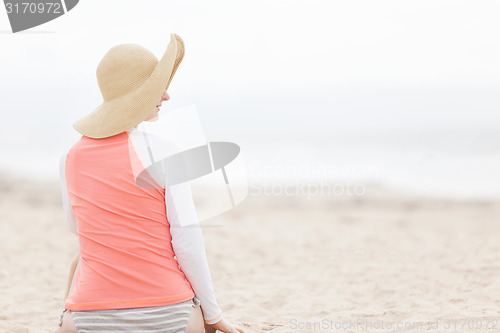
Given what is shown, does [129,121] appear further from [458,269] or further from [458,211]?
[458,211]

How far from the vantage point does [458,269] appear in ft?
15.4

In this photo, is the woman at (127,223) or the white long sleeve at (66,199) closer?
the woman at (127,223)

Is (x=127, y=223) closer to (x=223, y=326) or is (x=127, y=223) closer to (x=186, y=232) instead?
(x=186, y=232)

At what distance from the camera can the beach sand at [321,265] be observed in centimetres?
344

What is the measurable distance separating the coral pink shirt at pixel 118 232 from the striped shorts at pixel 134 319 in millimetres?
22

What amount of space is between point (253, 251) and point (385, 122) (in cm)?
1609

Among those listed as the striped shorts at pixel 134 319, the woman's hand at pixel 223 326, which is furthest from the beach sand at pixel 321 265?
the striped shorts at pixel 134 319

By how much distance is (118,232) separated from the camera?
2.00 metres

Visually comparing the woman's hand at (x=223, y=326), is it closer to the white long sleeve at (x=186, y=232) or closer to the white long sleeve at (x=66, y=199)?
the white long sleeve at (x=186, y=232)

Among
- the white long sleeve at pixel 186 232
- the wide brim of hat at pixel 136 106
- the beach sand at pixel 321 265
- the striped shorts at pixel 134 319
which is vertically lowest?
the beach sand at pixel 321 265

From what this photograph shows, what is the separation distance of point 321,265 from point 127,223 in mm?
3380

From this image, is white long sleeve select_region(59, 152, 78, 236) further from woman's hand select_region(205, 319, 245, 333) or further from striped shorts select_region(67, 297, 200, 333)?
woman's hand select_region(205, 319, 245, 333)

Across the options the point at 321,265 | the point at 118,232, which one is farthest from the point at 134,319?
the point at 321,265

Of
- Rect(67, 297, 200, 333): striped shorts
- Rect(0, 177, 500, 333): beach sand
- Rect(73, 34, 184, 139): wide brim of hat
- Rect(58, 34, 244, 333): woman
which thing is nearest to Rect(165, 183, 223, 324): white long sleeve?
Rect(58, 34, 244, 333): woman
